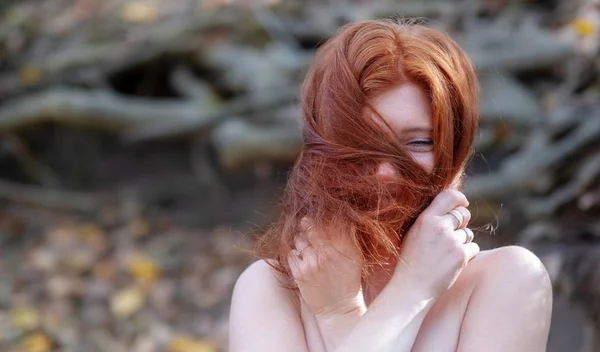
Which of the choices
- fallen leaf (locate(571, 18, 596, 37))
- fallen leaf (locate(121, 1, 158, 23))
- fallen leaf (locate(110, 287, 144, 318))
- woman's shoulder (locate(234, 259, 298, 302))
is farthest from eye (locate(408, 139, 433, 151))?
fallen leaf (locate(121, 1, 158, 23))

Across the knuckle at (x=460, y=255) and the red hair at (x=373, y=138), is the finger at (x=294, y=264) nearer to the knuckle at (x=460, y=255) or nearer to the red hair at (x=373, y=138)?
the red hair at (x=373, y=138)

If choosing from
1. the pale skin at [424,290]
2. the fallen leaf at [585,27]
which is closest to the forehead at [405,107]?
the pale skin at [424,290]

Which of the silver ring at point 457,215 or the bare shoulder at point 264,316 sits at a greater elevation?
the silver ring at point 457,215

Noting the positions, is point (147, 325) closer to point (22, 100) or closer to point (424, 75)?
point (22, 100)

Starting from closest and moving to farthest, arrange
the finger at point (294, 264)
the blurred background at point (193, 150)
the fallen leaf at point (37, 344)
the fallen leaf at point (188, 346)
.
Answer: the finger at point (294, 264) → the blurred background at point (193, 150) → the fallen leaf at point (188, 346) → the fallen leaf at point (37, 344)

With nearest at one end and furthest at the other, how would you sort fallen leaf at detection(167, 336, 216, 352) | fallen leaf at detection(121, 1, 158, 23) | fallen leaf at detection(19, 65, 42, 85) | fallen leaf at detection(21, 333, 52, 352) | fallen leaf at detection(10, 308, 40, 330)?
fallen leaf at detection(167, 336, 216, 352), fallen leaf at detection(21, 333, 52, 352), fallen leaf at detection(10, 308, 40, 330), fallen leaf at detection(121, 1, 158, 23), fallen leaf at detection(19, 65, 42, 85)

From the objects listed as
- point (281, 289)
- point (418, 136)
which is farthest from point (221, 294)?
point (418, 136)

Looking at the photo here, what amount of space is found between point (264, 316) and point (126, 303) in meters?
2.55

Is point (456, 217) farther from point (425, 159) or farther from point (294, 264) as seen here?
point (294, 264)

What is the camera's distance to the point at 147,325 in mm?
4078

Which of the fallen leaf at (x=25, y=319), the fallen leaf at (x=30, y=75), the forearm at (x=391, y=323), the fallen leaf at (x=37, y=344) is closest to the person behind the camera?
the forearm at (x=391, y=323)

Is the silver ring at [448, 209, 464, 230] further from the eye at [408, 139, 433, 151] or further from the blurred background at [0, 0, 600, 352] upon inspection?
the blurred background at [0, 0, 600, 352]

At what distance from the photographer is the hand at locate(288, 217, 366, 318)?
1707 mm

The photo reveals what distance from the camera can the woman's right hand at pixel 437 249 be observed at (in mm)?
1664
